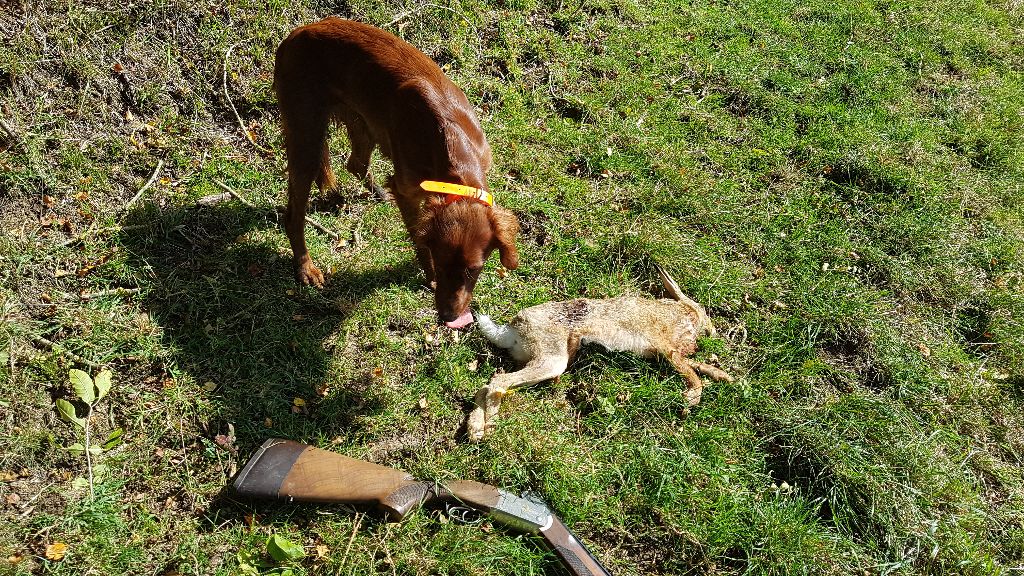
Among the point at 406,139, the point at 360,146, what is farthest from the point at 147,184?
the point at 406,139

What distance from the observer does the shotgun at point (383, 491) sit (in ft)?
8.34

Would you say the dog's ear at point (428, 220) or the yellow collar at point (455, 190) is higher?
the yellow collar at point (455, 190)

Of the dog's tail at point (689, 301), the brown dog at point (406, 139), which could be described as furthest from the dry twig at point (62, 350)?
the dog's tail at point (689, 301)

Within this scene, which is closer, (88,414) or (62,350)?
(88,414)

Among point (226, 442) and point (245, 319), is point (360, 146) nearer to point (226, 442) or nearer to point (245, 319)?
point (245, 319)

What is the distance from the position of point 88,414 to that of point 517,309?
2.28 m

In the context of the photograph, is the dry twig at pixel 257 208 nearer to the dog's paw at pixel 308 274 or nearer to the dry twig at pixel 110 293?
the dog's paw at pixel 308 274

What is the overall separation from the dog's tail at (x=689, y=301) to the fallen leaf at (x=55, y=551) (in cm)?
327

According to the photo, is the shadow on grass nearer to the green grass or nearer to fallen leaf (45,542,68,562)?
the green grass

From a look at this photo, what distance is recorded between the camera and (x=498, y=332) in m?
3.30

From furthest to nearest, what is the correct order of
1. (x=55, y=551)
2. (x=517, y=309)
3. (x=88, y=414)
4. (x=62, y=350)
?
(x=517, y=309) → (x=62, y=350) → (x=88, y=414) → (x=55, y=551)

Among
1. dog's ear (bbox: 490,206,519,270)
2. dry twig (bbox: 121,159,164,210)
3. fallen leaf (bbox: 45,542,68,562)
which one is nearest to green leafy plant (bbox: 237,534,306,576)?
fallen leaf (bbox: 45,542,68,562)

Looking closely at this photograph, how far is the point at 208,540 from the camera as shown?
255 cm

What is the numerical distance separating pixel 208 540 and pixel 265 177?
8.05 ft
